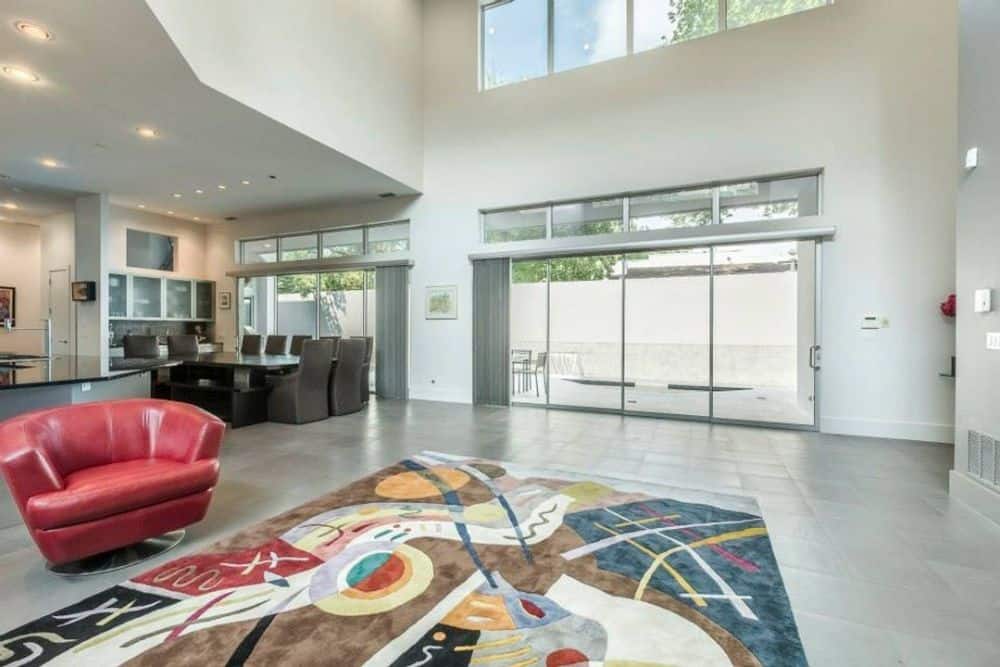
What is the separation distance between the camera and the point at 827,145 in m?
5.76

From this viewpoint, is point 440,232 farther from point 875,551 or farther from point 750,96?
point 875,551

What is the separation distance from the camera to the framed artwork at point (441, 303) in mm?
8133

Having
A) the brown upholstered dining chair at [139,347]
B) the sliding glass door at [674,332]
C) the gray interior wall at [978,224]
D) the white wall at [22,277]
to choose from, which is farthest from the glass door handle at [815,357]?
the white wall at [22,277]

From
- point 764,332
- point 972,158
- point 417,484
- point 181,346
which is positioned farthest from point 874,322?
point 181,346

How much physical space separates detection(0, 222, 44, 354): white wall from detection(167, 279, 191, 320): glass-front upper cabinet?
2209 mm

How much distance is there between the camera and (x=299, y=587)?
86.9 inches

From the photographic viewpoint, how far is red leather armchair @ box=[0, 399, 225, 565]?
228cm

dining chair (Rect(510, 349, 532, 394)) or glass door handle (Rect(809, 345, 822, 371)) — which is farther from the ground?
glass door handle (Rect(809, 345, 822, 371))

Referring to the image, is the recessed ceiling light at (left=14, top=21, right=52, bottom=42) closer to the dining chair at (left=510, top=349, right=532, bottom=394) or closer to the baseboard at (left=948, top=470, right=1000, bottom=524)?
the dining chair at (left=510, top=349, right=532, bottom=394)

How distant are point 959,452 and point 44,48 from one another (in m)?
8.29

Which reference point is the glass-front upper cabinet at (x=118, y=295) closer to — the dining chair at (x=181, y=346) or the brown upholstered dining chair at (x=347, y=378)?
the dining chair at (x=181, y=346)

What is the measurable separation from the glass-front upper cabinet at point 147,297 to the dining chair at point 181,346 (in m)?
2.16

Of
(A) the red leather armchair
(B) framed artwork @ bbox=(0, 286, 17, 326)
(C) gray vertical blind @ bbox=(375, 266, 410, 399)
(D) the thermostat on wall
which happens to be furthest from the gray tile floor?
(B) framed artwork @ bbox=(0, 286, 17, 326)

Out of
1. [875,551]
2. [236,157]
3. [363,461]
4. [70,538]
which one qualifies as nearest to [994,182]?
[875,551]
